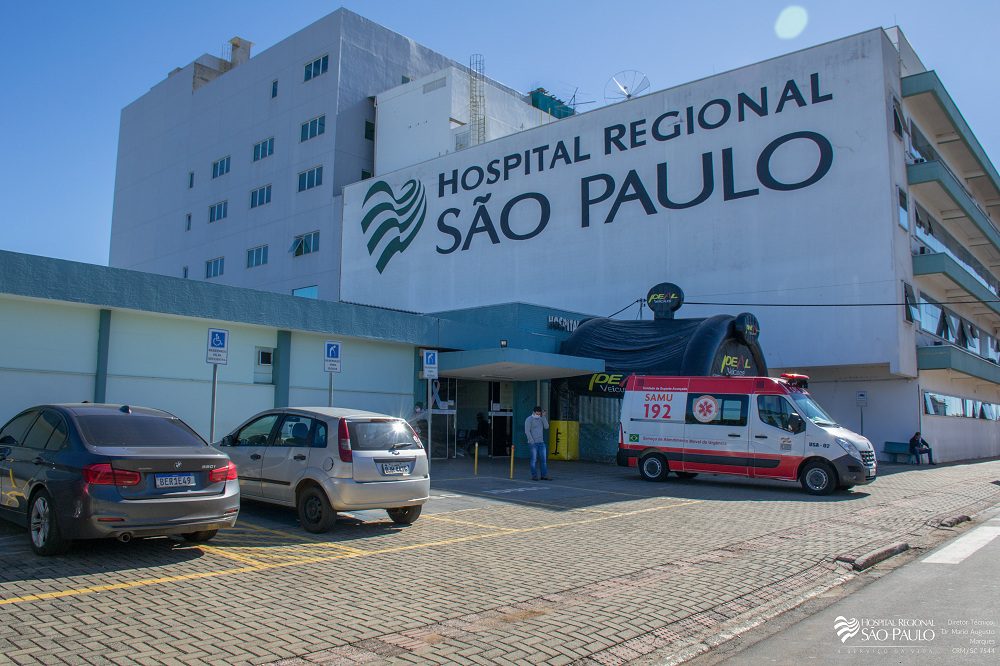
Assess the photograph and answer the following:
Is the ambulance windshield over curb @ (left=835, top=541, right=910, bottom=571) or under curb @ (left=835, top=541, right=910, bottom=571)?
over

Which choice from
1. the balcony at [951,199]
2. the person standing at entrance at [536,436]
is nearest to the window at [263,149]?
the balcony at [951,199]

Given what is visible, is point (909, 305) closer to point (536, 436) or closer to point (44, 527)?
point (536, 436)

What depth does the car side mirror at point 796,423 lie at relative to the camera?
53.5 feet

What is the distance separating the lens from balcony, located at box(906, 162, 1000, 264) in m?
30.8

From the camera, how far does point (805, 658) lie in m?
5.32

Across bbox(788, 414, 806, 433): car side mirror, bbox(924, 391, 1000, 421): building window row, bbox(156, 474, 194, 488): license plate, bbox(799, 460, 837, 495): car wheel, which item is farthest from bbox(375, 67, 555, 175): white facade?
bbox(156, 474, 194, 488): license plate

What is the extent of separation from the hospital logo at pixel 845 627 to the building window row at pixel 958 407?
27.7 m

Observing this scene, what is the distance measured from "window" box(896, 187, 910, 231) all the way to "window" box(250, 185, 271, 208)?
3623cm

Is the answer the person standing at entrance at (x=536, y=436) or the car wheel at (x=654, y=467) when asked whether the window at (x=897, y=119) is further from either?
the person standing at entrance at (x=536, y=436)

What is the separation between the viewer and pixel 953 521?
12375 mm

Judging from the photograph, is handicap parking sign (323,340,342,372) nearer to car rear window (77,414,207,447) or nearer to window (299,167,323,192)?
car rear window (77,414,207,447)

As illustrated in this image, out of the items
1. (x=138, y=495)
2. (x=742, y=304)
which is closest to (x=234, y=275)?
(x=742, y=304)

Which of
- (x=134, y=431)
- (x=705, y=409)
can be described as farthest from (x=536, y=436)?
(x=134, y=431)

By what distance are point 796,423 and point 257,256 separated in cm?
4009
